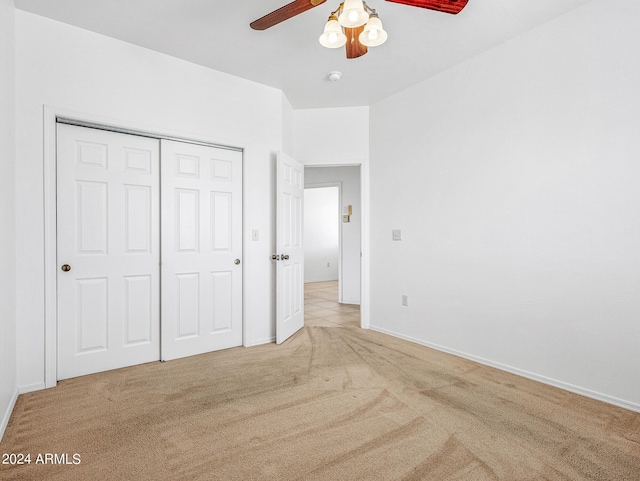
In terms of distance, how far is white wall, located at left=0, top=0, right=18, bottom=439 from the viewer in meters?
2.02

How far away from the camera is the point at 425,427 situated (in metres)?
1.96

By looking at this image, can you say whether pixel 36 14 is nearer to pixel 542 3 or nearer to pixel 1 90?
pixel 1 90

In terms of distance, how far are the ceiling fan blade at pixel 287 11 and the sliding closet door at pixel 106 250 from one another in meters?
1.53

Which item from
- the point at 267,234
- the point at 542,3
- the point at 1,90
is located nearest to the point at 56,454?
the point at 1,90

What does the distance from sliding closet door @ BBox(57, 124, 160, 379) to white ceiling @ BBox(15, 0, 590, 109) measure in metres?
0.82

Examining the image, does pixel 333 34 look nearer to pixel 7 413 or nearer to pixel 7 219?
pixel 7 219

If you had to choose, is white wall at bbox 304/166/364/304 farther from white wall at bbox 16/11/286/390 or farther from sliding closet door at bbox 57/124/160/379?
sliding closet door at bbox 57/124/160/379

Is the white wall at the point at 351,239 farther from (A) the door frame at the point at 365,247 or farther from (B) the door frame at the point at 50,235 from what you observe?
(B) the door frame at the point at 50,235

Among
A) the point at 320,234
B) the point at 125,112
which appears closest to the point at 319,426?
the point at 125,112

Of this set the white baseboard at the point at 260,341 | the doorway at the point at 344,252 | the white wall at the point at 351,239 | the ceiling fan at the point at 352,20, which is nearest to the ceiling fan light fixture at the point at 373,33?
the ceiling fan at the point at 352,20

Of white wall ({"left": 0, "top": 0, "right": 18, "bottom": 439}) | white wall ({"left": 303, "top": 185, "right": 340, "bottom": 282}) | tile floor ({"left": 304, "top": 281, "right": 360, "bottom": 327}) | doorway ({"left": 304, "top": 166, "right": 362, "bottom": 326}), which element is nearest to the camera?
white wall ({"left": 0, "top": 0, "right": 18, "bottom": 439})

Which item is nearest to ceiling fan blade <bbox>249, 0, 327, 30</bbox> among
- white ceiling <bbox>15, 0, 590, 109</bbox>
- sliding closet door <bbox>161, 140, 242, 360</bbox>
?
white ceiling <bbox>15, 0, 590, 109</bbox>

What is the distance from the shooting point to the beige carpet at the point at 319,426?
163 cm

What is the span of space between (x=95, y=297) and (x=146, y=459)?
1.53m
